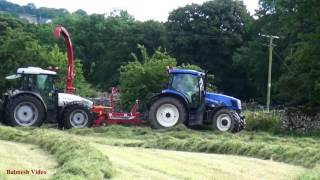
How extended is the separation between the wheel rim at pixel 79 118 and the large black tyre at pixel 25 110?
1.08 m

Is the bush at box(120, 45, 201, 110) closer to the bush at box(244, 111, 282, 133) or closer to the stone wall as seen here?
the bush at box(244, 111, 282, 133)

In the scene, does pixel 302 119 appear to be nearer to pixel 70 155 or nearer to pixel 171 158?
pixel 171 158

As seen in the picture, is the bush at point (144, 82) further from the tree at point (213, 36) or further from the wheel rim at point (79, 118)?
the tree at point (213, 36)

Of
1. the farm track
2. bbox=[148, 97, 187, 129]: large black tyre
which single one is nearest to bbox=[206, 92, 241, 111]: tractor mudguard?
bbox=[148, 97, 187, 129]: large black tyre

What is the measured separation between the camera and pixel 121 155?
561 inches

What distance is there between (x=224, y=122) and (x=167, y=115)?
2.13 metres

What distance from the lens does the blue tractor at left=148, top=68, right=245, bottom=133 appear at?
23562mm

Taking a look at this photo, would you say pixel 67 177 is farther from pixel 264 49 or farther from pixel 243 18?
pixel 243 18

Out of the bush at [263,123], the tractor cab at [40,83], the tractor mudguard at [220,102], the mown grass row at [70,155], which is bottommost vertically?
the mown grass row at [70,155]

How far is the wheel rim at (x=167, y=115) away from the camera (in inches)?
935

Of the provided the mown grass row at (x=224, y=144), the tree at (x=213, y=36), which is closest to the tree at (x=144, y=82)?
the mown grass row at (x=224, y=144)

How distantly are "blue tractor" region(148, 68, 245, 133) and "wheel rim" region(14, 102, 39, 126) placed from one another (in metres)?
4.22

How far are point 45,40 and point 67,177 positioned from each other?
242ft

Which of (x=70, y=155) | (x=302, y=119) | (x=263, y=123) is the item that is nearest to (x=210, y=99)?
(x=263, y=123)
